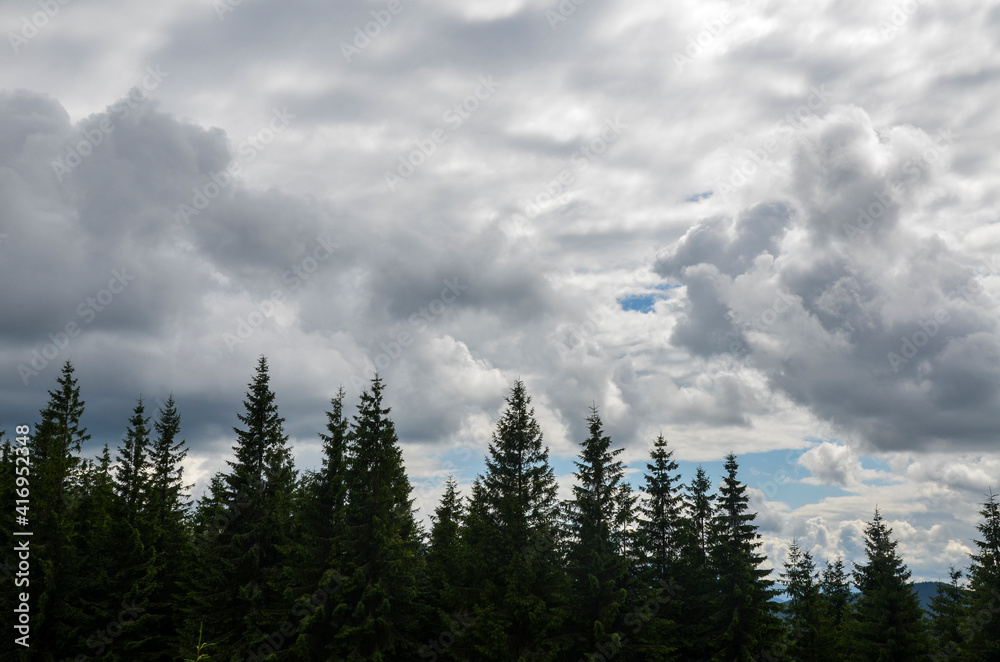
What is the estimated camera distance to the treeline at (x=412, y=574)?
35.7m

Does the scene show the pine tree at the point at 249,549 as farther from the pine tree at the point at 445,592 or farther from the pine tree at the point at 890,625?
the pine tree at the point at 890,625

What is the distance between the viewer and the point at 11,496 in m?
43.1

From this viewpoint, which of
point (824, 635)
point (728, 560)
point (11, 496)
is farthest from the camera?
point (824, 635)

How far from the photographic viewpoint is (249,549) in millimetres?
37094

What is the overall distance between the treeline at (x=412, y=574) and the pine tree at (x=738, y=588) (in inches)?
4.5

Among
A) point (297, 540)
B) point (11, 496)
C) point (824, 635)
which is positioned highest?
point (11, 496)

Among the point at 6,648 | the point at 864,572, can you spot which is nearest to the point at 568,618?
the point at 6,648

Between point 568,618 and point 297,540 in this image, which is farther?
point 297,540

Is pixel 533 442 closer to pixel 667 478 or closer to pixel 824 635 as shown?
pixel 667 478

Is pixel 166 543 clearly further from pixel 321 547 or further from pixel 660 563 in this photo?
pixel 660 563

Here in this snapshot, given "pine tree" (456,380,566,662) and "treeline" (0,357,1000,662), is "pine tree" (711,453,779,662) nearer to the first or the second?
"treeline" (0,357,1000,662)

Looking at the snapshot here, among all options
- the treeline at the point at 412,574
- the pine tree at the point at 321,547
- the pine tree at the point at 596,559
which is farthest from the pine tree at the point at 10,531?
the pine tree at the point at 596,559

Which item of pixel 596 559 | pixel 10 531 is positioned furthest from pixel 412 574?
pixel 10 531

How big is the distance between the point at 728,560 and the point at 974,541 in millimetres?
18292
